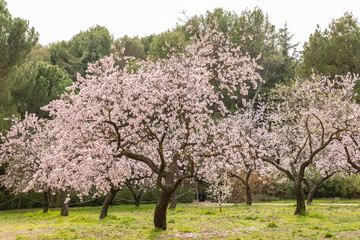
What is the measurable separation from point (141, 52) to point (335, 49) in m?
29.7

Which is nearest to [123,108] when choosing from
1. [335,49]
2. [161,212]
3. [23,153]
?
[161,212]

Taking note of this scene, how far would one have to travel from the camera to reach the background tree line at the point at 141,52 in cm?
2247

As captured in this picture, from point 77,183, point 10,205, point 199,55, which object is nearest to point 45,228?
point 77,183

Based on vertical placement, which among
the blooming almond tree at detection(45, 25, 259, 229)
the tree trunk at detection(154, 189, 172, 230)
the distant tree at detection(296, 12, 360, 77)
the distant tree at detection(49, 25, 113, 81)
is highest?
the distant tree at detection(49, 25, 113, 81)

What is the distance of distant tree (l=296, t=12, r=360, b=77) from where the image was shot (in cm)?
3466

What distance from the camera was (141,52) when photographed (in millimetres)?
55938

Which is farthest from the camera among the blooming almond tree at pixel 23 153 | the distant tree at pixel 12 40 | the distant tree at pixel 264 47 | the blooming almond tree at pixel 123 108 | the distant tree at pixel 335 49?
the distant tree at pixel 264 47

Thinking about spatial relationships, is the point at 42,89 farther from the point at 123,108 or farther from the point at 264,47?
the point at 264,47

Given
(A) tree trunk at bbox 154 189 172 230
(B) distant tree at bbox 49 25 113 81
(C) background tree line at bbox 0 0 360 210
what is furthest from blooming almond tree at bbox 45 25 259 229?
(B) distant tree at bbox 49 25 113 81

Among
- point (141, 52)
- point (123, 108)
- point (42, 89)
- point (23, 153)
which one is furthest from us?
point (141, 52)

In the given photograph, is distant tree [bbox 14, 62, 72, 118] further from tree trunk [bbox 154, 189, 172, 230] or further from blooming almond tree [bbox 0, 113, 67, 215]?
tree trunk [bbox 154, 189, 172, 230]

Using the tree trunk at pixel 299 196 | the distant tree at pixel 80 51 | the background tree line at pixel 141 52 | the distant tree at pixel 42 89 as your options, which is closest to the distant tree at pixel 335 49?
the background tree line at pixel 141 52

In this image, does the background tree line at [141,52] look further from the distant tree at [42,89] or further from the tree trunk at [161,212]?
the tree trunk at [161,212]

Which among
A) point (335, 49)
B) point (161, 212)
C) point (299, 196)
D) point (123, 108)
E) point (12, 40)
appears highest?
point (335, 49)
